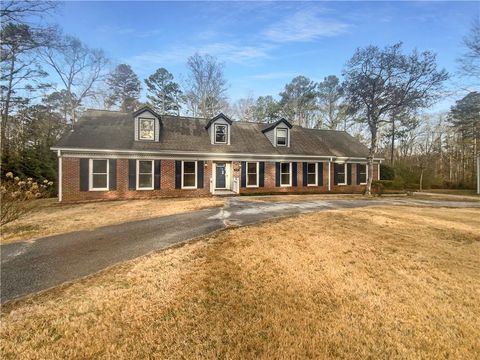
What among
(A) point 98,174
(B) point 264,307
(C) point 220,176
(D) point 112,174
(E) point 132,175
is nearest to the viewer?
(B) point 264,307

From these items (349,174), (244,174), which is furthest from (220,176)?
(349,174)

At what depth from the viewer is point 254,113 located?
111ft

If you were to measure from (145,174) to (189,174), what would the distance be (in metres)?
2.63

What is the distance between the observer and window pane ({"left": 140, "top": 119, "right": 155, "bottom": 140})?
49.6 feet

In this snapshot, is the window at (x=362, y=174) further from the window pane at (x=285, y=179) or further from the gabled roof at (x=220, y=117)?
the gabled roof at (x=220, y=117)

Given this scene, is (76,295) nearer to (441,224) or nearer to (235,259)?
(235,259)

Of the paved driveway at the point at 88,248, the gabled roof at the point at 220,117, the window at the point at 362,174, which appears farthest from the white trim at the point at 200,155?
the paved driveway at the point at 88,248

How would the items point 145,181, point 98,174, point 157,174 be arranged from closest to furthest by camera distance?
point 98,174 < point 145,181 < point 157,174

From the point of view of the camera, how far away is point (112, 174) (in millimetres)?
13656

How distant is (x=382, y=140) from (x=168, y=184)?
32.3 meters

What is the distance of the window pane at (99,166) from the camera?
13.4 metres

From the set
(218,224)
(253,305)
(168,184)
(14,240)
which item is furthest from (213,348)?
(168,184)

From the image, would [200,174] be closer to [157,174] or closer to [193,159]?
[193,159]

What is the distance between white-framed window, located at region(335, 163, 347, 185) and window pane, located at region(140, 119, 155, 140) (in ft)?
45.7
